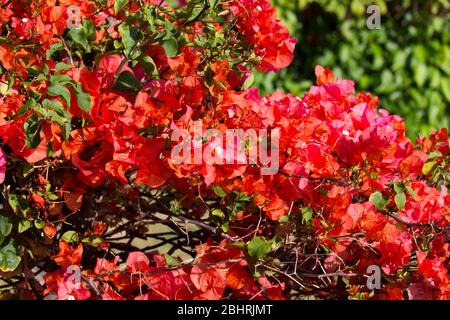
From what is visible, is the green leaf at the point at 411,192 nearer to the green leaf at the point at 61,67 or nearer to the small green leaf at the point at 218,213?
the small green leaf at the point at 218,213

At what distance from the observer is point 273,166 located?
1584 millimetres

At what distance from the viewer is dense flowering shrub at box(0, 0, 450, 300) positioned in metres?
1.52

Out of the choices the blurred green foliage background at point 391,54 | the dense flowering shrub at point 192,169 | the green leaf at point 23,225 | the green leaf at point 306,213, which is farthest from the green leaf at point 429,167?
the blurred green foliage background at point 391,54

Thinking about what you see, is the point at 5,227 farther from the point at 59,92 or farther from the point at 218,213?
the point at 218,213

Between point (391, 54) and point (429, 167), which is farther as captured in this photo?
point (391, 54)

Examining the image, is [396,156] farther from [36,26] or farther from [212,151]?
[36,26]

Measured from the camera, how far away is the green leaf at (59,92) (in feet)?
4.68

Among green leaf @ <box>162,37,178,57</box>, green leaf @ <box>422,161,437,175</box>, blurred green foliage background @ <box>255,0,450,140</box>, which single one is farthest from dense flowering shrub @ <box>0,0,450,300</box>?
blurred green foliage background @ <box>255,0,450,140</box>

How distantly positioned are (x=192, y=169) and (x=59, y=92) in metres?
0.30

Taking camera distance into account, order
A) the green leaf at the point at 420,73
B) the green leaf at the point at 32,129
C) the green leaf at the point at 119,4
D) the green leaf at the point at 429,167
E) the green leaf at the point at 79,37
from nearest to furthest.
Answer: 1. the green leaf at the point at 32,129
2. the green leaf at the point at 119,4
3. the green leaf at the point at 79,37
4. the green leaf at the point at 429,167
5. the green leaf at the point at 420,73

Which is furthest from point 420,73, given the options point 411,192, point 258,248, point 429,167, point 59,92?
point 59,92

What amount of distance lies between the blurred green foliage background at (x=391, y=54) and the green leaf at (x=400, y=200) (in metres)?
3.27

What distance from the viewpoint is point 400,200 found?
1.55 m
